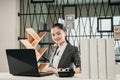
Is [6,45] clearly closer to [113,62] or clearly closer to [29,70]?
[29,70]

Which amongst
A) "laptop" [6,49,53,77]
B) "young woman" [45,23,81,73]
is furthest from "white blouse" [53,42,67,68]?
"laptop" [6,49,53,77]

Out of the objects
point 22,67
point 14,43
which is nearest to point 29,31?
point 22,67

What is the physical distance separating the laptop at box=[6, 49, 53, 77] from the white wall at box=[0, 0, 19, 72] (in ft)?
7.94

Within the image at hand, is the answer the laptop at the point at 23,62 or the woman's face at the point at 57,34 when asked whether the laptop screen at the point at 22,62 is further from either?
the woman's face at the point at 57,34

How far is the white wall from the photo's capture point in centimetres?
394

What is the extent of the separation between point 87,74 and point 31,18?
11.4 feet

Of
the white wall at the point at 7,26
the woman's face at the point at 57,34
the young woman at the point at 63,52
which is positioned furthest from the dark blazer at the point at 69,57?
the white wall at the point at 7,26

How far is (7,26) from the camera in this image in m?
3.96

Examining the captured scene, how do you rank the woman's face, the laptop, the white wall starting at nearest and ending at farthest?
1. the laptop
2. the woman's face
3. the white wall

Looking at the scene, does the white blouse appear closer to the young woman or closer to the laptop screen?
the young woman

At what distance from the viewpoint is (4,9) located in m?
3.97

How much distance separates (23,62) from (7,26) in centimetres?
261

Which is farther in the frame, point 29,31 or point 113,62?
point 29,31

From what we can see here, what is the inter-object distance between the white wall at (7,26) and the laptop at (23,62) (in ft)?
7.94
